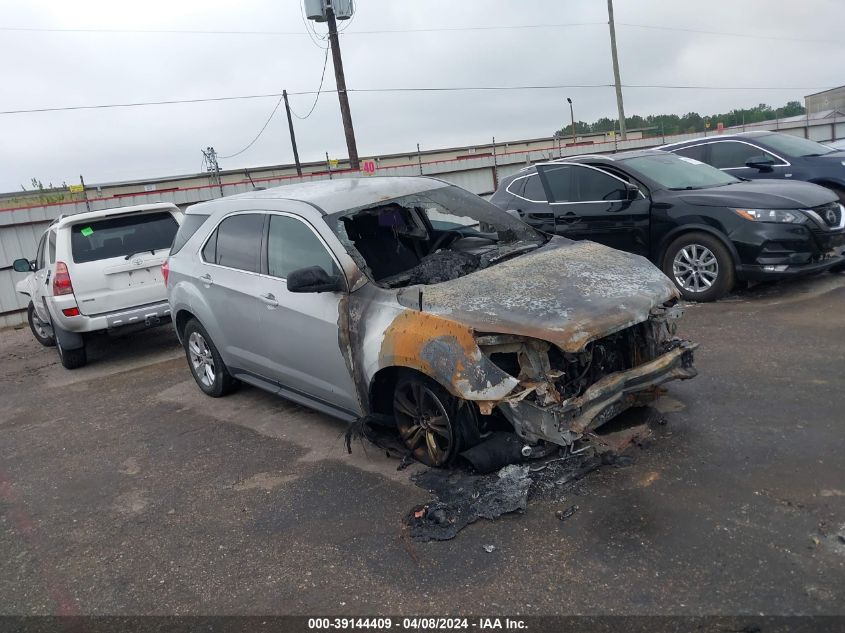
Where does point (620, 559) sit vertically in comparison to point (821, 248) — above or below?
below

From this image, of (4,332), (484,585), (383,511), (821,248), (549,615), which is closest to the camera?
(549,615)

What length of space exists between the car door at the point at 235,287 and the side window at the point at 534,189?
4.56 m

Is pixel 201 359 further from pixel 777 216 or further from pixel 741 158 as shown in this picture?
pixel 741 158

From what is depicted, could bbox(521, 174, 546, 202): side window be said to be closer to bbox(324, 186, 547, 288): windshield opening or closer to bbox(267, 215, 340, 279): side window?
bbox(324, 186, 547, 288): windshield opening

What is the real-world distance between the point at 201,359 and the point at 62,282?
8.86 feet

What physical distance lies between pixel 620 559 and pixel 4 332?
1232 centimetres

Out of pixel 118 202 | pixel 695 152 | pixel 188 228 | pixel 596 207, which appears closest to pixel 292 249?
pixel 188 228

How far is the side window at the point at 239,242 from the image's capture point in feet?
A: 17.3

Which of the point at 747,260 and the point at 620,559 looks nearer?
Answer: the point at 620,559

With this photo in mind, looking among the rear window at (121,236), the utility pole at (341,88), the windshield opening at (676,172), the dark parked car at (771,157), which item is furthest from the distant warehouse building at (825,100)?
the rear window at (121,236)

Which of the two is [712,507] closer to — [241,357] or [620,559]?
[620,559]

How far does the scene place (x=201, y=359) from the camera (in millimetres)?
6336

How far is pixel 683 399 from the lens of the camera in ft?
16.0

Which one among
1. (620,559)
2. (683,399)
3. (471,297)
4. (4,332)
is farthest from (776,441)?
(4,332)
